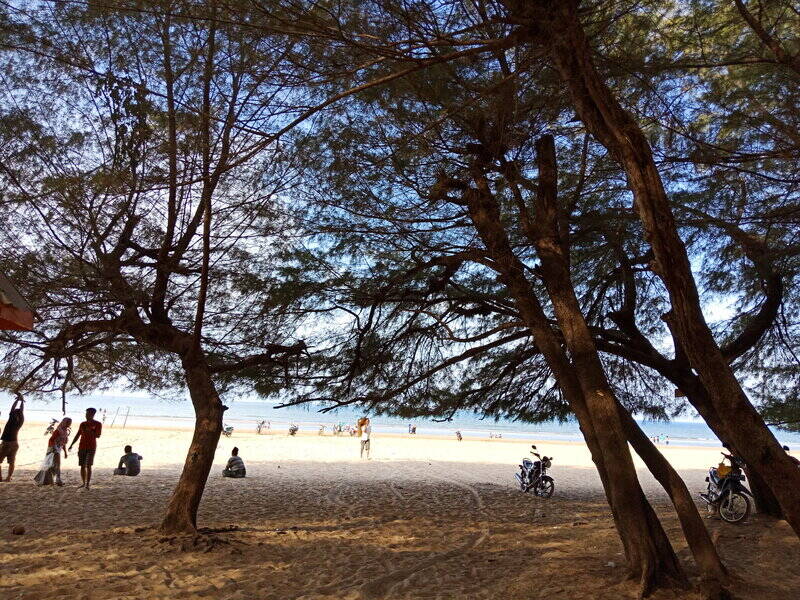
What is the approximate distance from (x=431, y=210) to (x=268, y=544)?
3.72m

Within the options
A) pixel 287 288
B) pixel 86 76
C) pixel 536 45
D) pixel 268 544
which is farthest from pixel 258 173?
pixel 268 544

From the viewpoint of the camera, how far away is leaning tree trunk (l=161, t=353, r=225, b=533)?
19.0ft

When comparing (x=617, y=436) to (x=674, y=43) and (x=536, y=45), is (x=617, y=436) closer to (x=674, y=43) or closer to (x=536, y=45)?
(x=536, y=45)

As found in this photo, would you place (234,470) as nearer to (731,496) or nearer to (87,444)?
(87,444)

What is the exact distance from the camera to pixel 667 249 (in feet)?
10.1

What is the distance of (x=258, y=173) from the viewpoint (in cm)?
584

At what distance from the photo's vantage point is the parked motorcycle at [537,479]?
1078 cm

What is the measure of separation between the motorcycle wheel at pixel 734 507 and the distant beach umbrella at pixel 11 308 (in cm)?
778

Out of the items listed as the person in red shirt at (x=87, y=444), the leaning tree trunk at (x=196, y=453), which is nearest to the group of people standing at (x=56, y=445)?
the person in red shirt at (x=87, y=444)

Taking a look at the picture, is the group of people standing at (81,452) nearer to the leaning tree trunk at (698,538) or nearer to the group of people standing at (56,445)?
the group of people standing at (56,445)

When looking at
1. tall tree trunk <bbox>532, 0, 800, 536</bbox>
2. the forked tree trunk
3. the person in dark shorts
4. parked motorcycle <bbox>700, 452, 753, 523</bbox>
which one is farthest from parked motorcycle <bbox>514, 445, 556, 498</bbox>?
the person in dark shorts

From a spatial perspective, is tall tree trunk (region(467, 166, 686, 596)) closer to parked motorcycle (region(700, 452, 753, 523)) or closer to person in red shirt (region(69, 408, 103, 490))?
parked motorcycle (region(700, 452, 753, 523))

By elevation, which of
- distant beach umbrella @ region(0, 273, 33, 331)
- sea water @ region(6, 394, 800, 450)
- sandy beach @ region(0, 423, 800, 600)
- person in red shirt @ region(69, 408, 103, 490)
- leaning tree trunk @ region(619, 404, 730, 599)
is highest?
sea water @ region(6, 394, 800, 450)

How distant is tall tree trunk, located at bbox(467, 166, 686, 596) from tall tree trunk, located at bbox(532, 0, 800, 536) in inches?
45.8
